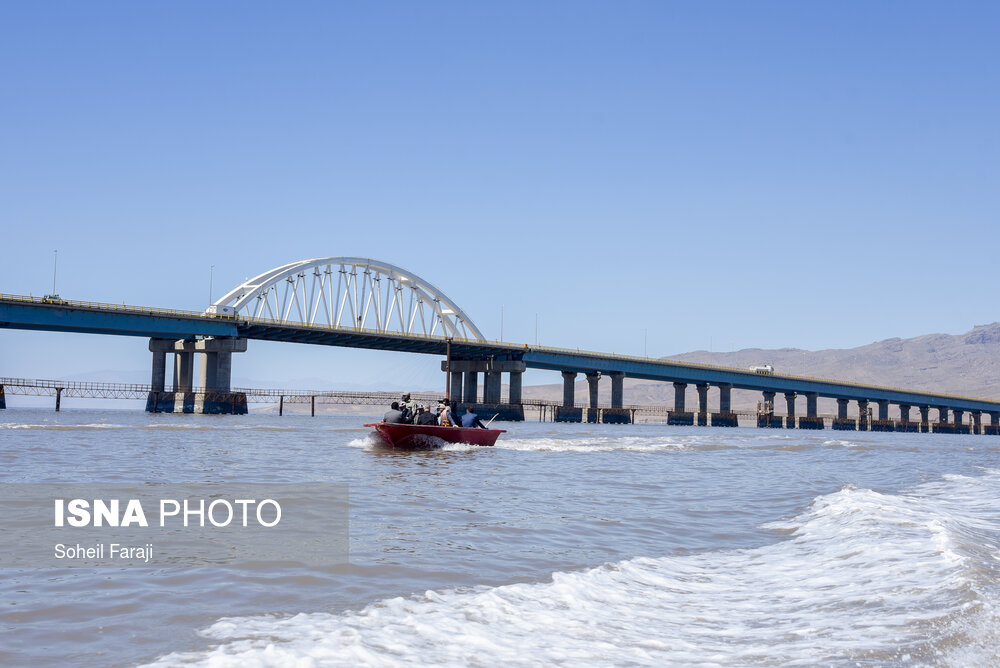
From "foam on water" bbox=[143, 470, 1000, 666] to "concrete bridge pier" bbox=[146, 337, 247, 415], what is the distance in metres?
90.6

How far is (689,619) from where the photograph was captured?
8.45 metres

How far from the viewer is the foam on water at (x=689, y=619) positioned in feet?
22.3

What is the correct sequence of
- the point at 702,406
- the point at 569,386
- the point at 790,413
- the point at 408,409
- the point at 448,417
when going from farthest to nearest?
1. the point at 790,413
2. the point at 702,406
3. the point at 569,386
4. the point at 448,417
5. the point at 408,409

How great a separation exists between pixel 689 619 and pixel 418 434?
23599 millimetres

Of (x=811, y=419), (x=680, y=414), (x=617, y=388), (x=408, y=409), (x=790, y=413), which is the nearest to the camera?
(x=408, y=409)

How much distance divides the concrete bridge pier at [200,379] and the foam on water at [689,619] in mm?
90576

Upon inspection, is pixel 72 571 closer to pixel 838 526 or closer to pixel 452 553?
pixel 452 553

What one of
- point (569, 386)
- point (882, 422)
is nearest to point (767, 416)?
point (882, 422)

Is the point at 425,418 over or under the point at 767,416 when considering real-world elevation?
over

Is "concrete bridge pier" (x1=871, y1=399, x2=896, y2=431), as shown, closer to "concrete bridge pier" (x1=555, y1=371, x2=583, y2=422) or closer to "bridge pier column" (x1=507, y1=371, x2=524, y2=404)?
"concrete bridge pier" (x1=555, y1=371, x2=583, y2=422)

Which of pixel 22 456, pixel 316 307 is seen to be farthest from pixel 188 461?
pixel 316 307

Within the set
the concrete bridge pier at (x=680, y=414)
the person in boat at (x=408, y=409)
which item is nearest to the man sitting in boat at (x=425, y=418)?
the person in boat at (x=408, y=409)

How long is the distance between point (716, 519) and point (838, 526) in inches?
87.6

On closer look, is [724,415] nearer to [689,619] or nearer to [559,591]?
[559,591]
